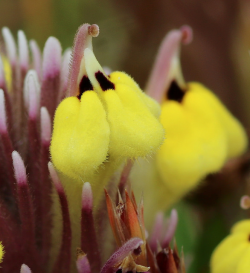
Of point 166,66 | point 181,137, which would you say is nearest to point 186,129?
point 181,137

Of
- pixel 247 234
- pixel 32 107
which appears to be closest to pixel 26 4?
pixel 32 107

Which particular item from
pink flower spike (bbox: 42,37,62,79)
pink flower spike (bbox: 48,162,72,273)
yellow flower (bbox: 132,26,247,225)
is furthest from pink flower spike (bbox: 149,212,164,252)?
pink flower spike (bbox: 42,37,62,79)

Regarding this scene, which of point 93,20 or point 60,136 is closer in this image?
point 60,136

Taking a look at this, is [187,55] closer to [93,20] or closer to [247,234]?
[93,20]

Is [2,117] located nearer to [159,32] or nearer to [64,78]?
[64,78]

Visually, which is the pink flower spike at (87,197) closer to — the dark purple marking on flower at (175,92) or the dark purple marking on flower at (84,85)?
the dark purple marking on flower at (84,85)

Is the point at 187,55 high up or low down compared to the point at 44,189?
up
